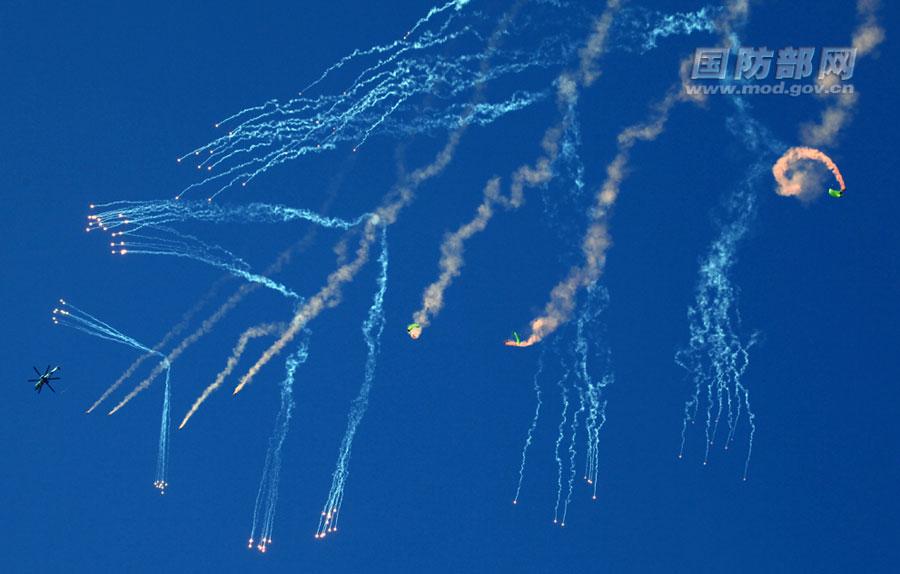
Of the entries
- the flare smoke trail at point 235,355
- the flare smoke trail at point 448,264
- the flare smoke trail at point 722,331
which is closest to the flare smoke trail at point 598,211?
the flare smoke trail at point 448,264

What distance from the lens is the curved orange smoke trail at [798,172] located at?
40344 millimetres

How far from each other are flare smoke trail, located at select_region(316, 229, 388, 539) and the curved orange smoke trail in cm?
1787

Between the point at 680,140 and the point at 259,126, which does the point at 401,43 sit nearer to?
the point at 259,126

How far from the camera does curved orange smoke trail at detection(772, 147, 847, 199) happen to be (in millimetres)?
40344

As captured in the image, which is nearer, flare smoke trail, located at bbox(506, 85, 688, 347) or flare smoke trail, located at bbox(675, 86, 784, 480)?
flare smoke trail, located at bbox(675, 86, 784, 480)

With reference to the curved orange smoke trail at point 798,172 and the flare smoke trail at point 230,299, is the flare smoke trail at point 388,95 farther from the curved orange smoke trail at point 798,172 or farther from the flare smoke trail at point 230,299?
the curved orange smoke trail at point 798,172

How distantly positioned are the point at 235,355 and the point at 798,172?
27094 millimetres

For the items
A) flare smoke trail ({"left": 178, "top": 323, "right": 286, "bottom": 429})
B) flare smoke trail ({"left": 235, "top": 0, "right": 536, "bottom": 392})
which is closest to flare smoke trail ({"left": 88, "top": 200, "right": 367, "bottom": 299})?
flare smoke trail ({"left": 235, "top": 0, "right": 536, "bottom": 392})

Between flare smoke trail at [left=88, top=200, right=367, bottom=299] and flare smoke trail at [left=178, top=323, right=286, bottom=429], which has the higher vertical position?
flare smoke trail at [left=88, top=200, right=367, bottom=299]

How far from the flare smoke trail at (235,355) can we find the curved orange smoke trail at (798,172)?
2356 cm

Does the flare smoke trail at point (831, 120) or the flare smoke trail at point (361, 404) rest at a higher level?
the flare smoke trail at point (831, 120)

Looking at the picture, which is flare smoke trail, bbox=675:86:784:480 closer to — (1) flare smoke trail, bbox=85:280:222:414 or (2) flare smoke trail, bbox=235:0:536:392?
(2) flare smoke trail, bbox=235:0:536:392

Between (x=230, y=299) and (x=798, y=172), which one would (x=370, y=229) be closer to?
(x=230, y=299)

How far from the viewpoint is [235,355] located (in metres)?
44.2
